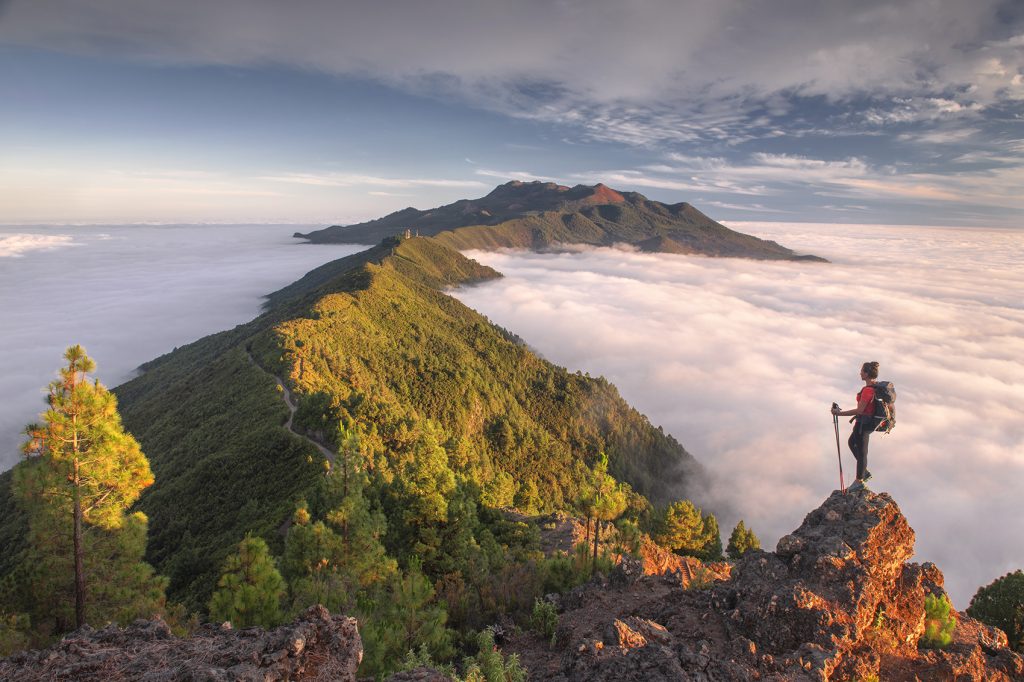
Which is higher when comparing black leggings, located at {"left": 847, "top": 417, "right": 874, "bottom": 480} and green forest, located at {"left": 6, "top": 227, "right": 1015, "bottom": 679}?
black leggings, located at {"left": 847, "top": 417, "right": 874, "bottom": 480}

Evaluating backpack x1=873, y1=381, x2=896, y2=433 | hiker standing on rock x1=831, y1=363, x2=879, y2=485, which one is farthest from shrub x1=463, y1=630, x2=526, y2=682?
backpack x1=873, y1=381, x2=896, y2=433

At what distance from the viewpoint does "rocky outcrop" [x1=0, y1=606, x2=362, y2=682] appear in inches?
313

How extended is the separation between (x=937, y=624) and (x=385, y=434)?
148ft

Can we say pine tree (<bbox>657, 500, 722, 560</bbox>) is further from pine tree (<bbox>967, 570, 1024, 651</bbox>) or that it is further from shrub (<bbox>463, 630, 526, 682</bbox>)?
shrub (<bbox>463, 630, 526, 682</bbox>)

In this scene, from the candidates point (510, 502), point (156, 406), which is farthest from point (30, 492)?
point (156, 406)

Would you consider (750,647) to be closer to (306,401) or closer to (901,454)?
(306,401)

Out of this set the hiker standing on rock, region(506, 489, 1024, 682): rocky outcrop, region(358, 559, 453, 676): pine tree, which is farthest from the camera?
the hiker standing on rock

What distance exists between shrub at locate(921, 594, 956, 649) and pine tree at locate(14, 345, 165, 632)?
2307cm

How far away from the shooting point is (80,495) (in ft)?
49.8

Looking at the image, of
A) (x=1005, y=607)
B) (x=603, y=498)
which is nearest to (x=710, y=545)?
(x=1005, y=607)

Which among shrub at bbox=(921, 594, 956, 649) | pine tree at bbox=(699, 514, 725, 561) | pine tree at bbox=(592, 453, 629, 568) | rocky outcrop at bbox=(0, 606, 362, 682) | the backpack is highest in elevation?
the backpack

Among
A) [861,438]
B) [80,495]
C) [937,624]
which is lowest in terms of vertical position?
[937,624]

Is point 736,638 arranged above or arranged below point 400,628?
above

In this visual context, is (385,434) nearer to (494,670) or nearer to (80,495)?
(80,495)
